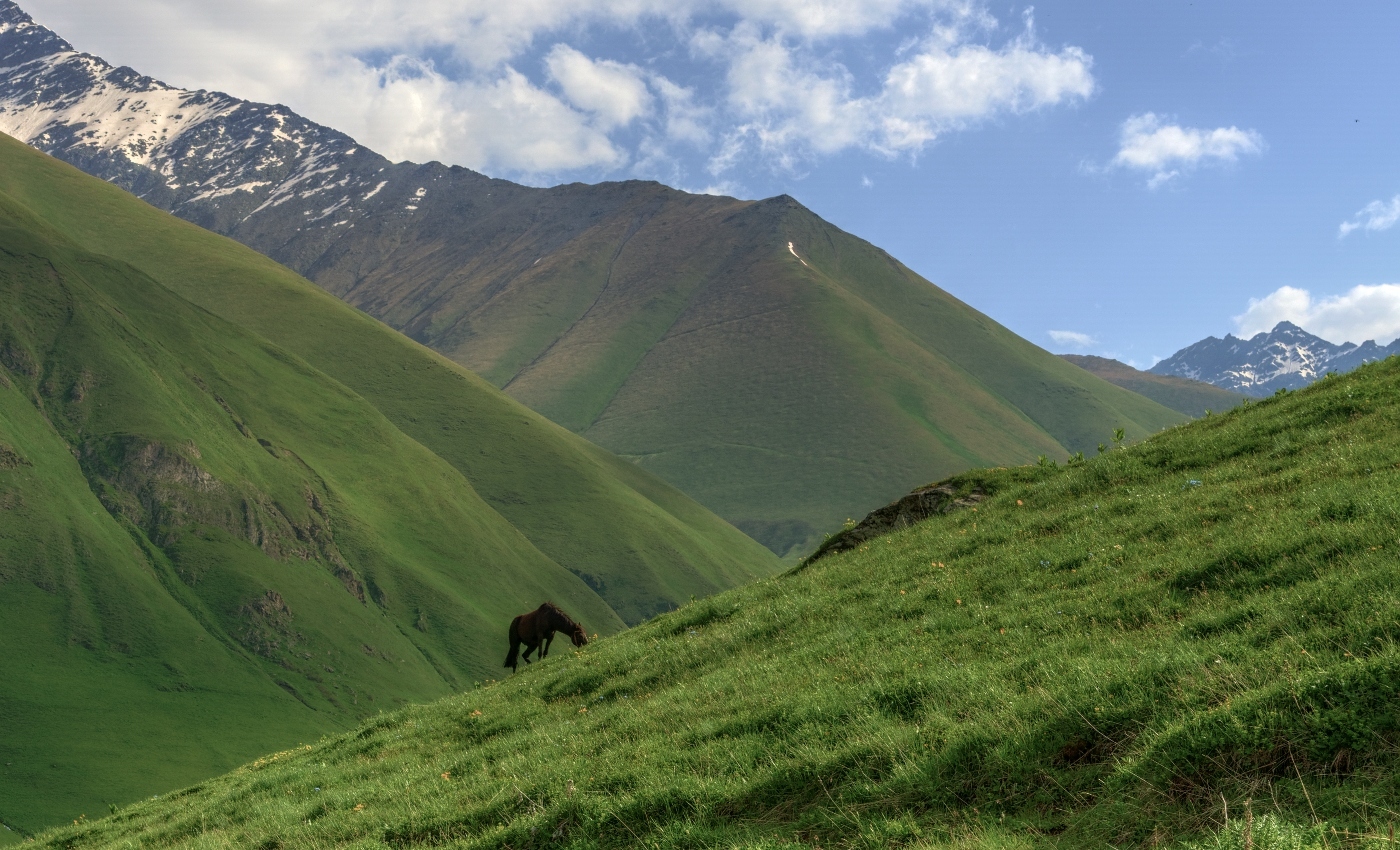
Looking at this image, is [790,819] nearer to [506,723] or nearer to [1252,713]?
[1252,713]

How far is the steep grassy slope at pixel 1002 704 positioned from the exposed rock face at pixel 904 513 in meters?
4.27

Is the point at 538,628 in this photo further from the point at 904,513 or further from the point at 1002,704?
the point at 1002,704

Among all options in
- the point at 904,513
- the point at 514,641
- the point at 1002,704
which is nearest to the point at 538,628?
the point at 514,641

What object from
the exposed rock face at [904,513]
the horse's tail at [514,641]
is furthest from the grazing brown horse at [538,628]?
the exposed rock face at [904,513]

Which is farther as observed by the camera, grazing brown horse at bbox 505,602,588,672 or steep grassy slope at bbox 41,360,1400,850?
grazing brown horse at bbox 505,602,588,672

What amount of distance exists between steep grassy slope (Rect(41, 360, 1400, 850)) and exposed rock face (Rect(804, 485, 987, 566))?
4.27 metres

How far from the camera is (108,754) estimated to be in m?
160

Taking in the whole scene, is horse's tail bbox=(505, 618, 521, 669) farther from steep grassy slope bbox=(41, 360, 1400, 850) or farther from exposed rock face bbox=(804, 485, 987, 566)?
exposed rock face bbox=(804, 485, 987, 566)

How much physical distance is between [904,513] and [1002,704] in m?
19.8

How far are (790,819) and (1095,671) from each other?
4311mm

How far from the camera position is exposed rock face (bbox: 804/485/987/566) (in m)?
30.6

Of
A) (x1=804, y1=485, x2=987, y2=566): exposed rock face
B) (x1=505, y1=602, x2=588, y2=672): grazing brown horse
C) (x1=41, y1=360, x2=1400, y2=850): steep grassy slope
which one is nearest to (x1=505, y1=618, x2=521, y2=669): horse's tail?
(x1=505, y1=602, x2=588, y2=672): grazing brown horse

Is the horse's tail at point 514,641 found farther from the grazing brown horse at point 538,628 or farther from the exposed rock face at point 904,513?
the exposed rock face at point 904,513

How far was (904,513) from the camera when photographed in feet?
104
